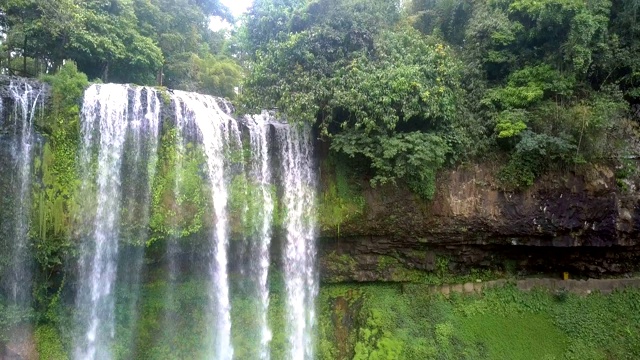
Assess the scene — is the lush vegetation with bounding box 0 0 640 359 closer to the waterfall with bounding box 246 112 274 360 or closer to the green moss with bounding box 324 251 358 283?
the green moss with bounding box 324 251 358 283

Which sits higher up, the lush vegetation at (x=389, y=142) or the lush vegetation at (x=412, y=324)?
the lush vegetation at (x=389, y=142)

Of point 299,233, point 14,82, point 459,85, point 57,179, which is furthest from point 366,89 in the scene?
point 14,82

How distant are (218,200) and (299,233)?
2.06 metres

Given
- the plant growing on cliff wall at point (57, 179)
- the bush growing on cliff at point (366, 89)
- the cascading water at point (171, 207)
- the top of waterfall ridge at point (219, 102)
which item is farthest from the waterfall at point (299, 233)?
the plant growing on cliff wall at point (57, 179)

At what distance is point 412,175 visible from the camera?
413 inches

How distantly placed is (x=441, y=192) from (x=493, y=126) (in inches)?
87.5

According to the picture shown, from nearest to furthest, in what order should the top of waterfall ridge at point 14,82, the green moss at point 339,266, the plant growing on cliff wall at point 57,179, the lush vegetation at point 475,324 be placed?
the top of waterfall ridge at point 14,82 → the plant growing on cliff wall at point 57,179 → the lush vegetation at point 475,324 → the green moss at point 339,266

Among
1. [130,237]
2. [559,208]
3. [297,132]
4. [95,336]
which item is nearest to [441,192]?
[559,208]

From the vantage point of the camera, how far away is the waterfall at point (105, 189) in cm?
934

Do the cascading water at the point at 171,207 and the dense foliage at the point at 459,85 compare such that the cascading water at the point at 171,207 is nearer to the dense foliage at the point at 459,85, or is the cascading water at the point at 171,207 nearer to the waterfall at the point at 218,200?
the waterfall at the point at 218,200

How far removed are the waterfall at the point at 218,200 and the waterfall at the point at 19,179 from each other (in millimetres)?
2938

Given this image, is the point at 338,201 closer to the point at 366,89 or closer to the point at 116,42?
the point at 366,89

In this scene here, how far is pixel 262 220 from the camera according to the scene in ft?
34.0

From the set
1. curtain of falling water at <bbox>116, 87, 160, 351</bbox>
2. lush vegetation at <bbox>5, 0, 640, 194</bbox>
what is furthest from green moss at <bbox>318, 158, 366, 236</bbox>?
curtain of falling water at <bbox>116, 87, 160, 351</bbox>
